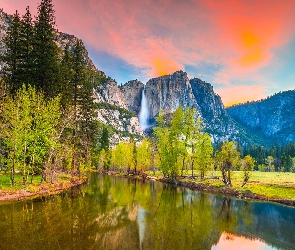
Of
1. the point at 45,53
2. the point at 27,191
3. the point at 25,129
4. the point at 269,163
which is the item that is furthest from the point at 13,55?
the point at 269,163

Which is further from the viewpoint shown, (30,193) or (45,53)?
(45,53)

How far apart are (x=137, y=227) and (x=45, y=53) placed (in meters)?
34.0

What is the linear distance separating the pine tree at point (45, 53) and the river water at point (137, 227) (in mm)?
21485

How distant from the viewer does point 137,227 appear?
18891 mm

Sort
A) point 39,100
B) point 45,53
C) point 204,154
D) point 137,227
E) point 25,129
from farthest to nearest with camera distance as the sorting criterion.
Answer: point 204,154 < point 45,53 < point 39,100 < point 25,129 < point 137,227

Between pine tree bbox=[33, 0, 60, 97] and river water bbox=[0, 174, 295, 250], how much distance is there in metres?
21.5

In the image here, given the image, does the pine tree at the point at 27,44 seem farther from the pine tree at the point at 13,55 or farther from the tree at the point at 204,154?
the tree at the point at 204,154

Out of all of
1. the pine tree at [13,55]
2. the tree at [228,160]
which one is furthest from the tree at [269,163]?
the pine tree at [13,55]

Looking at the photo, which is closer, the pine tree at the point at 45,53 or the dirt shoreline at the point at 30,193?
the dirt shoreline at the point at 30,193

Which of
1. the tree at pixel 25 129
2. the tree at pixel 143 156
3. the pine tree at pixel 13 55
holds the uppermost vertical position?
the pine tree at pixel 13 55

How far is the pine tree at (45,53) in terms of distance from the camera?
4003cm

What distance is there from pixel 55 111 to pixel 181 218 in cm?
2509

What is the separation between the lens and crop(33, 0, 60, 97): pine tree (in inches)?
1576

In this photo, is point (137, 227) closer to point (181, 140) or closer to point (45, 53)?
point (45, 53)
